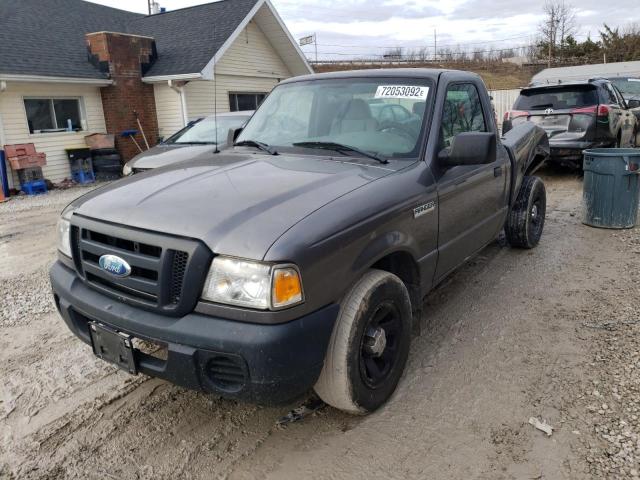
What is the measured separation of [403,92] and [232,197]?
163 cm

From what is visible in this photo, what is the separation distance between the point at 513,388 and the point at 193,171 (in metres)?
2.41

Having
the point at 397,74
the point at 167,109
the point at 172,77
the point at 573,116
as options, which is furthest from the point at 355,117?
the point at 167,109

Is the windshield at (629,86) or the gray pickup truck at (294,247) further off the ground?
the windshield at (629,86)

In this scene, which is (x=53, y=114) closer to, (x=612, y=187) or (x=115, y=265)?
(x=115, y=265)

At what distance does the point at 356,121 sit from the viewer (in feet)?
11.8

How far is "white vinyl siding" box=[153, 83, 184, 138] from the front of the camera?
14.8 m

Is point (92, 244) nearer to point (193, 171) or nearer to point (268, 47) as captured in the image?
point (193, 171)

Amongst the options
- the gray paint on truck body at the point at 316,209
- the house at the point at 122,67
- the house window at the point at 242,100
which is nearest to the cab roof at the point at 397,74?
the gray paint on truck body at the point at 316,209

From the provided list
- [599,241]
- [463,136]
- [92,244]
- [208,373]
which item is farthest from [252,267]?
[599,241]

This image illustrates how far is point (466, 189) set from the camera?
12.1ft

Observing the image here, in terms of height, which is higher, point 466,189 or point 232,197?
point 232,197

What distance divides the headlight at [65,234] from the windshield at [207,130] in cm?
603

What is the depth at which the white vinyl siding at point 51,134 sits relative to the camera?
11.9 metres

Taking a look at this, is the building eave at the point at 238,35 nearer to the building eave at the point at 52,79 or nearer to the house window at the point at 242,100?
the house window at the point at 242,100
